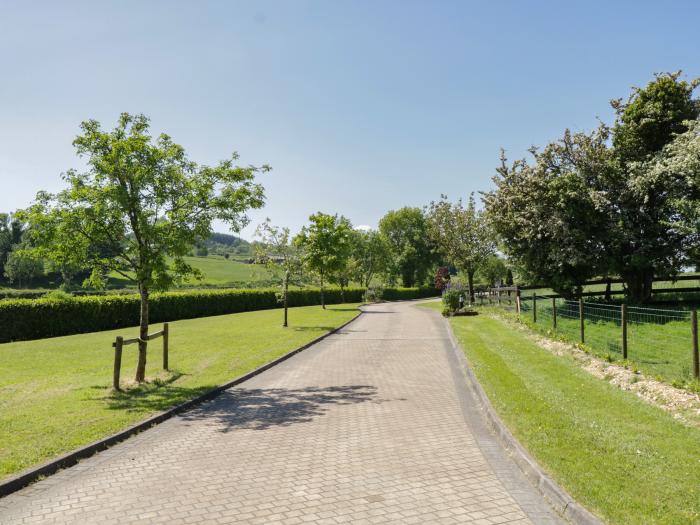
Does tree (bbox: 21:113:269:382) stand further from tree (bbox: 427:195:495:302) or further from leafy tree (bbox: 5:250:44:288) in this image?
leafy tree (bbox: 5:250:44:288)

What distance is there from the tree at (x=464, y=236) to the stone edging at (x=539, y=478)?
3498cm

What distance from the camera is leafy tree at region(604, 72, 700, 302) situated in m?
22.6

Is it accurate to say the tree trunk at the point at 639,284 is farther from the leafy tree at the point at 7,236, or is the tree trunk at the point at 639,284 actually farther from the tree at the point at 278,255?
the leafy tree at the point at 7,236

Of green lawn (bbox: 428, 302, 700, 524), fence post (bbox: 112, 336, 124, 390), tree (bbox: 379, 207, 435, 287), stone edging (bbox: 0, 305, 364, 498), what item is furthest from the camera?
tree (bbox: 379, 207, 435, 287)

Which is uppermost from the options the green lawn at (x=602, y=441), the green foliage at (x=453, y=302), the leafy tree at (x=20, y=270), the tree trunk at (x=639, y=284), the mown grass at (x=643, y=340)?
the leafy tree at (x=20, y=270)

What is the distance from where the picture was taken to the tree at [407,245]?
88.7 meters

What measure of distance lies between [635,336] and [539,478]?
13.1 metres

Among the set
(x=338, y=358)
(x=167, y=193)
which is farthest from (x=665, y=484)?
(x=338, y=358)

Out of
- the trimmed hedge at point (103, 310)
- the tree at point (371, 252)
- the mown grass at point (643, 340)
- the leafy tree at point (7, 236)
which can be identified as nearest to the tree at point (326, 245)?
the trimmed hedge at point (103, 310)

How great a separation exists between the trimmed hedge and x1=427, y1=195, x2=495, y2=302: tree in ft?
56.5

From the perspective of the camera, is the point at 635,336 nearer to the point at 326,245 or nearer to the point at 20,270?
the point at 326,245

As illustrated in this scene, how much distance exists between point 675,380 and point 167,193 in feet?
37.9

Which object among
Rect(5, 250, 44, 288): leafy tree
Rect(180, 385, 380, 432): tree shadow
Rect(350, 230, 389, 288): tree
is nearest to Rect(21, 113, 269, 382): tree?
Rect(180, 385, 380, 432): tree shadow

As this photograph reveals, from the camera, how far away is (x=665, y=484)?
17.4ft
